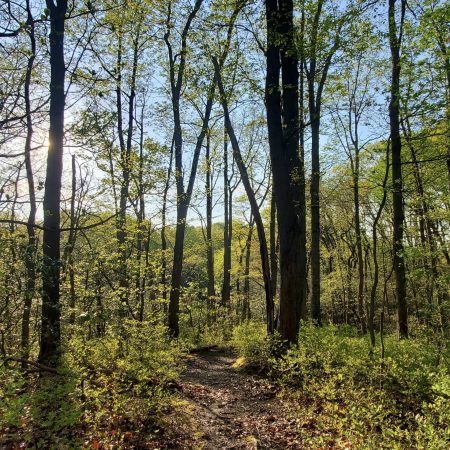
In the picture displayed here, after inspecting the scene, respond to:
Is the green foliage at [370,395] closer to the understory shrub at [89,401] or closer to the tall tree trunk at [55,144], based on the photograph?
the understory shrub at [89,401]

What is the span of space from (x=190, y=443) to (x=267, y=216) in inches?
722

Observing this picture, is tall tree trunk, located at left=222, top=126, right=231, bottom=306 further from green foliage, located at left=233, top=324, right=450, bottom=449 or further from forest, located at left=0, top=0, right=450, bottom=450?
green foliage, located at left=233, top=324, right=450, bottom=449

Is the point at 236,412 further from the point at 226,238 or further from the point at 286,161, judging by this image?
the point at 226,238

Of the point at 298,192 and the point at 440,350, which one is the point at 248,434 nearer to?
the point at 440,350

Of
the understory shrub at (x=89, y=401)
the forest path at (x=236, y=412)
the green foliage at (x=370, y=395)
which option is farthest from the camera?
the forest path at (x=236, y=412)

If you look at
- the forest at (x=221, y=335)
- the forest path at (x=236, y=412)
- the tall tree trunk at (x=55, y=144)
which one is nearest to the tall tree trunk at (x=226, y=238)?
the forest at (x=221, y=335)

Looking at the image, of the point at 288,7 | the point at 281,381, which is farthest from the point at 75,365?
the point at 288,7

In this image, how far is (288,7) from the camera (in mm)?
7195

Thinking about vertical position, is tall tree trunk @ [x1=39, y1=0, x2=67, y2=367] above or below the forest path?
above

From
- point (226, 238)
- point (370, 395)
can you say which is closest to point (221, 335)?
point (226, 238)

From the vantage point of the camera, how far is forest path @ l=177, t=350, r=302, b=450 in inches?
169

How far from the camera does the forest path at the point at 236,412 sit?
4289mm

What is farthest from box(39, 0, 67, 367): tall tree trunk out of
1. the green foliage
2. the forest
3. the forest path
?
the green foliage

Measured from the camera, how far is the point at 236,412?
548 cm
